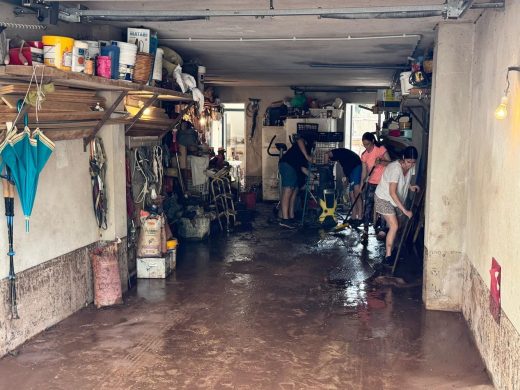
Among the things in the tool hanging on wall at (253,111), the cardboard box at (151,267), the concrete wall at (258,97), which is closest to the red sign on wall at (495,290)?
the cardboard box at (151,267)

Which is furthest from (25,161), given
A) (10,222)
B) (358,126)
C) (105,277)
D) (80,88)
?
(358,126)

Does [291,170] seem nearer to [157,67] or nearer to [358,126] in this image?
[157,67]

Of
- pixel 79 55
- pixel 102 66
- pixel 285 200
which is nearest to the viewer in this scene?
pixel 79 55

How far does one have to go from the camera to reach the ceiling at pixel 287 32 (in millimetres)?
5297

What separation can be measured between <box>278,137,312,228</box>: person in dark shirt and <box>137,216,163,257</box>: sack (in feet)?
13.2

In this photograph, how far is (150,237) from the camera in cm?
721

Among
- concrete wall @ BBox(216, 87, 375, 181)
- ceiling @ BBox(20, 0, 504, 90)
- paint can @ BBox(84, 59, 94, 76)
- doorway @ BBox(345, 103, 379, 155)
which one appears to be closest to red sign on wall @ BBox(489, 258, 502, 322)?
ceiling @ BBox(20, 0, 504, 90)

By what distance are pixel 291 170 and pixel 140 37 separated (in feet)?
17.0

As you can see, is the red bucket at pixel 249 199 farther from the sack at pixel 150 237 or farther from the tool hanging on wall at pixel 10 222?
the tool hanging on wall at pixel 10 222

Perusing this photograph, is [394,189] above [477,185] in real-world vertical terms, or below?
below

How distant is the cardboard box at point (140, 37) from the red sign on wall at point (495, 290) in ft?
13.2

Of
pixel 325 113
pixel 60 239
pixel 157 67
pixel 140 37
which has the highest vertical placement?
pixel 140 37

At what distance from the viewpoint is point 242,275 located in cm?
754

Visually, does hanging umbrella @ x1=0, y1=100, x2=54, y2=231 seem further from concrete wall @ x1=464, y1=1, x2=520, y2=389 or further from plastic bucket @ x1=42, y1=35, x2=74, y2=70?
concrete wall @ x1=464, y1=1, x2=520, y2=389
